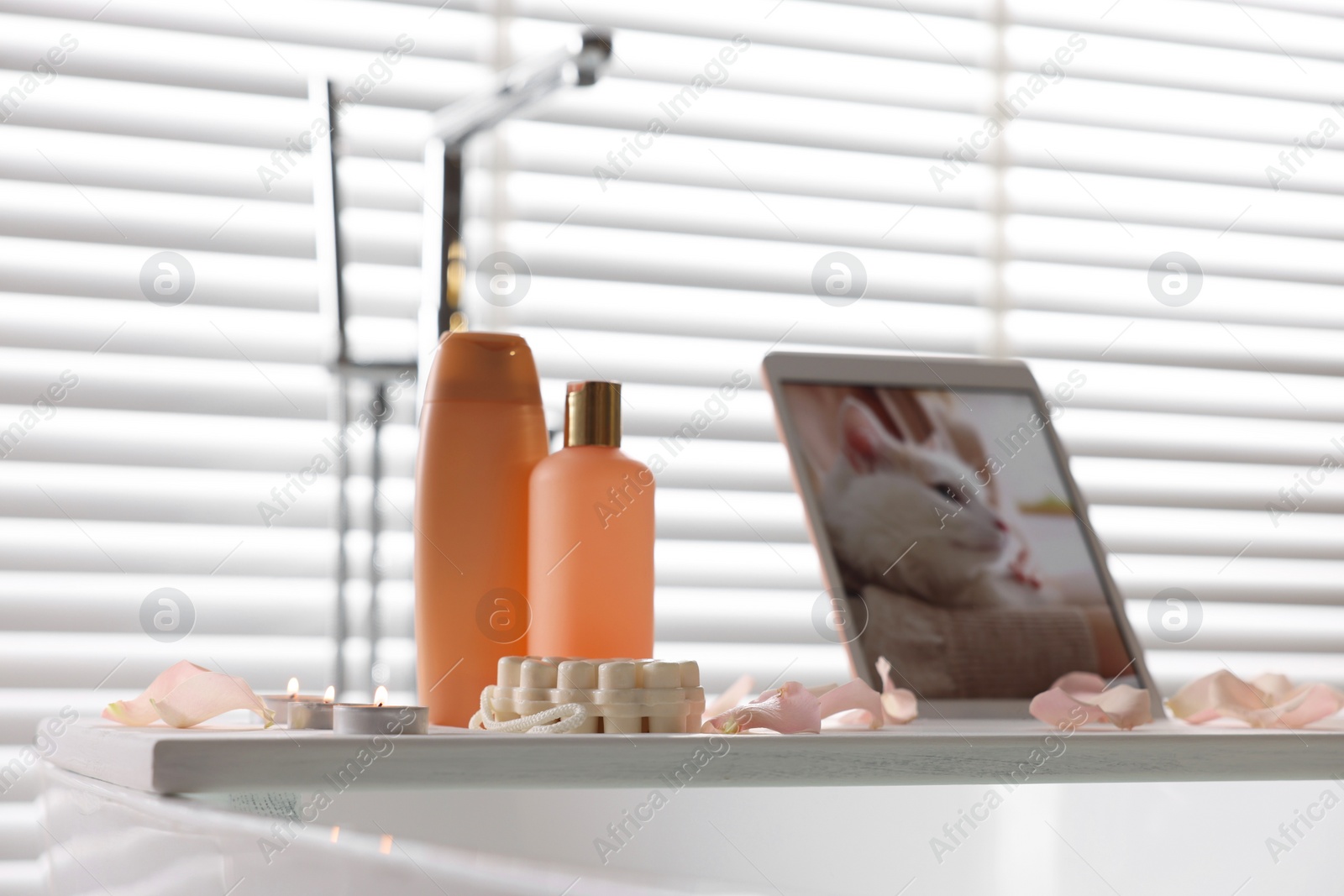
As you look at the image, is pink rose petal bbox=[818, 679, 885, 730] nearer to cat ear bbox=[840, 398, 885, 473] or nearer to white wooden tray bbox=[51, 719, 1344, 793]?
white wooden tray bbox=[51, 719, 1344, 793]

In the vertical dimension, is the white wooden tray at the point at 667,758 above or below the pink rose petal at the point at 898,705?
above

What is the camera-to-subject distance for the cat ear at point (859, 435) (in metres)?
0.71

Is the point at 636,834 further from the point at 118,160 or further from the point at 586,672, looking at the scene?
the point at 118,160

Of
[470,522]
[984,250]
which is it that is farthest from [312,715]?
[984,250]

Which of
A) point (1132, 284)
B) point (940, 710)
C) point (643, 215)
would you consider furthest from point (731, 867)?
point (1132, 284)

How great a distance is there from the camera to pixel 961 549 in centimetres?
70

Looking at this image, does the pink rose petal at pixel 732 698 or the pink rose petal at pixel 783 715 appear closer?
the pink rose petal at pixel 783 715

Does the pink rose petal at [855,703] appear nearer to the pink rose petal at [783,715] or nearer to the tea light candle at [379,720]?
the pink rose petal at [783,715]

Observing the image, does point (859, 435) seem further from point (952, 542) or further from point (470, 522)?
point (470, 522)

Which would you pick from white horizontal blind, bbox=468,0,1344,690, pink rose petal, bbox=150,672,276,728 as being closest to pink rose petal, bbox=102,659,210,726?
pink rose petal, bbox=150,672,276,728

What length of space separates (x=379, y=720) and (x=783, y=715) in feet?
0.51

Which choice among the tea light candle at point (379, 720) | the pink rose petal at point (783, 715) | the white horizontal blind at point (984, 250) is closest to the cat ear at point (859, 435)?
the pink rose petal at point (783, 715)

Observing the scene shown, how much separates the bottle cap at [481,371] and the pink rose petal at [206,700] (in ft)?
0.47

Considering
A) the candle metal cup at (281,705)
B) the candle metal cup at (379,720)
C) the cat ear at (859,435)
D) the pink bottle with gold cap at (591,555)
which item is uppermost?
the cat ear at (859,435)
